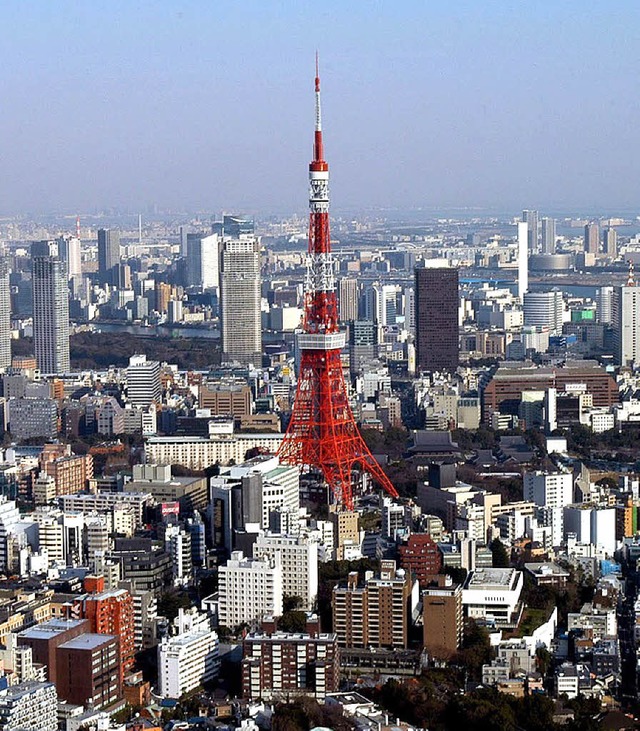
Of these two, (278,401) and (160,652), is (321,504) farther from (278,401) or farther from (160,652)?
(278,401)

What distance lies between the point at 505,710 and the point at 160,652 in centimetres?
203

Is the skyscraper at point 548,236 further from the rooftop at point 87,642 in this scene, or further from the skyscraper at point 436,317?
the rooftop at point 87,642

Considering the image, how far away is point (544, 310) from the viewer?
3073cm

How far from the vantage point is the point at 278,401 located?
2023 cm

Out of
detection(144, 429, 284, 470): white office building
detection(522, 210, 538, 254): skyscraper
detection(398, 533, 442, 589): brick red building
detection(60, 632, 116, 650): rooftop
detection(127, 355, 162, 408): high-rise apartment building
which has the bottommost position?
detection(60, 632, 116, 650): rooftop

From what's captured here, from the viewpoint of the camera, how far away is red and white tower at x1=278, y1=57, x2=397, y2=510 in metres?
14.5

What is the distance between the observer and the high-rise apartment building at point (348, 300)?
30.6 meters

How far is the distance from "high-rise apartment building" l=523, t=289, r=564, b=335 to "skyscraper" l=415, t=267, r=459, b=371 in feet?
19.8

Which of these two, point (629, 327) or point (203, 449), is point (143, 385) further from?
point (629, 327)

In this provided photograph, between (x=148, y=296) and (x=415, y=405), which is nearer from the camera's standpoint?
(x=415, y=405)

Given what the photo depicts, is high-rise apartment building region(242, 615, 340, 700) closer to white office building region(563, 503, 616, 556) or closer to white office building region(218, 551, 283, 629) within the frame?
white office building region(218, 551, 283, 629)

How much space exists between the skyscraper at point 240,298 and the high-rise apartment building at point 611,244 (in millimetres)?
19076

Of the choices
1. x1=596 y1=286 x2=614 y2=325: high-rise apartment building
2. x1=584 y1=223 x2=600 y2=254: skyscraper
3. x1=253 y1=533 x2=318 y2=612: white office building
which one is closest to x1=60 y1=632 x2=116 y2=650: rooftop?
x1=253 y1=533 x2=318 y2=612: white office building

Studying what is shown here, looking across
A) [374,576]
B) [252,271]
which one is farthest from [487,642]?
[252,271]
